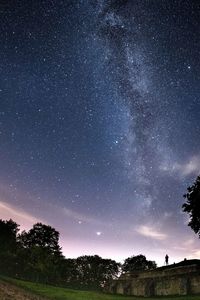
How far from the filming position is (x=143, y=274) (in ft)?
220

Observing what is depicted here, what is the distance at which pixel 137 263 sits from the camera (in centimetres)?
15875

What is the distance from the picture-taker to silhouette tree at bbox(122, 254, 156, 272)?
157 m

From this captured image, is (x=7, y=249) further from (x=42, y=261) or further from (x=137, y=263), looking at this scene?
(x=137, y=263)

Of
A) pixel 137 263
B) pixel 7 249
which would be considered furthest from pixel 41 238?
pixel 137 263

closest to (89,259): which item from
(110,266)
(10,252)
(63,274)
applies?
(110,266)

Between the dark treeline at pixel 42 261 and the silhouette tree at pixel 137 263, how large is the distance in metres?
12.9

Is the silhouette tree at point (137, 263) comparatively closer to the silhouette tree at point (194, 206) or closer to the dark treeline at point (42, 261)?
the dark treeline at point (42, 261)

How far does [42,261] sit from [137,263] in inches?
3396

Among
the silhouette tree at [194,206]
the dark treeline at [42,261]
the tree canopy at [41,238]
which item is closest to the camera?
the silhouette tree at [194,206]

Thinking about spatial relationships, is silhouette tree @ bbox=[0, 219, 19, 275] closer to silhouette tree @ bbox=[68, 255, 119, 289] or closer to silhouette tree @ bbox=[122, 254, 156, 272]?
silhouette tree @ bbox=[68, 255, 119, 289]

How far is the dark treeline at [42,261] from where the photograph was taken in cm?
8600

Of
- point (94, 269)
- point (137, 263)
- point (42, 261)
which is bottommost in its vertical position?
point (42, 261)

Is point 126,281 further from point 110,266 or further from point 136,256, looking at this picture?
point 136,256

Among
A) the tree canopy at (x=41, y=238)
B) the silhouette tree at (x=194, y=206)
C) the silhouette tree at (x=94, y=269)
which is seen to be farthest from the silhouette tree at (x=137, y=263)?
the silhouette tree at (x=194, y=206)
